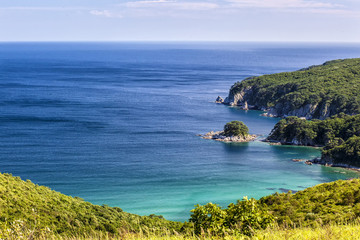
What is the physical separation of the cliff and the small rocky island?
25479 mm

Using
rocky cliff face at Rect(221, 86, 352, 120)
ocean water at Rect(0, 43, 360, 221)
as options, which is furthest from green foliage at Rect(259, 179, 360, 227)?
rocky cliff face at Rect(221, 86, 352, 120)

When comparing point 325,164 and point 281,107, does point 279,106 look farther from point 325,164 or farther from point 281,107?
point 325,164

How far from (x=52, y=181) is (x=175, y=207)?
18329 millimetres

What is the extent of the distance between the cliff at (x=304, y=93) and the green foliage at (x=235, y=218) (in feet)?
275

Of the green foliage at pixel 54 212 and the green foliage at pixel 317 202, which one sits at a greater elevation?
the green foliage at pixel 317 202

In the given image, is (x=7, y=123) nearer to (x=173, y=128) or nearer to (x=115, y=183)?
(x=173, y=128)

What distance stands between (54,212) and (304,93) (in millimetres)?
86936

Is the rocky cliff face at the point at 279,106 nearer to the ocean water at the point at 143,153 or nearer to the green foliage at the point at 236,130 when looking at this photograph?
the ocean water at the point at 143,153

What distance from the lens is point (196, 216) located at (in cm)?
1305

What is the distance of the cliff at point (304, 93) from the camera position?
95.1 metres

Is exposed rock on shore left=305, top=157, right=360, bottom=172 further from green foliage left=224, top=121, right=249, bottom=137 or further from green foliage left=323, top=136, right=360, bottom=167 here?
green foliage left=224, top=121, right=249, bottom=137

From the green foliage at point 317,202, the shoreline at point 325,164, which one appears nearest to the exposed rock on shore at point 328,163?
the shoreline at point 325,164

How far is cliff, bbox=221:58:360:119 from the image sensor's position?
95.1m

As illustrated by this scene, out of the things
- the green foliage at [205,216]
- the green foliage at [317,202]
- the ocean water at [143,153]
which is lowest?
the ocean water at [143,153]
